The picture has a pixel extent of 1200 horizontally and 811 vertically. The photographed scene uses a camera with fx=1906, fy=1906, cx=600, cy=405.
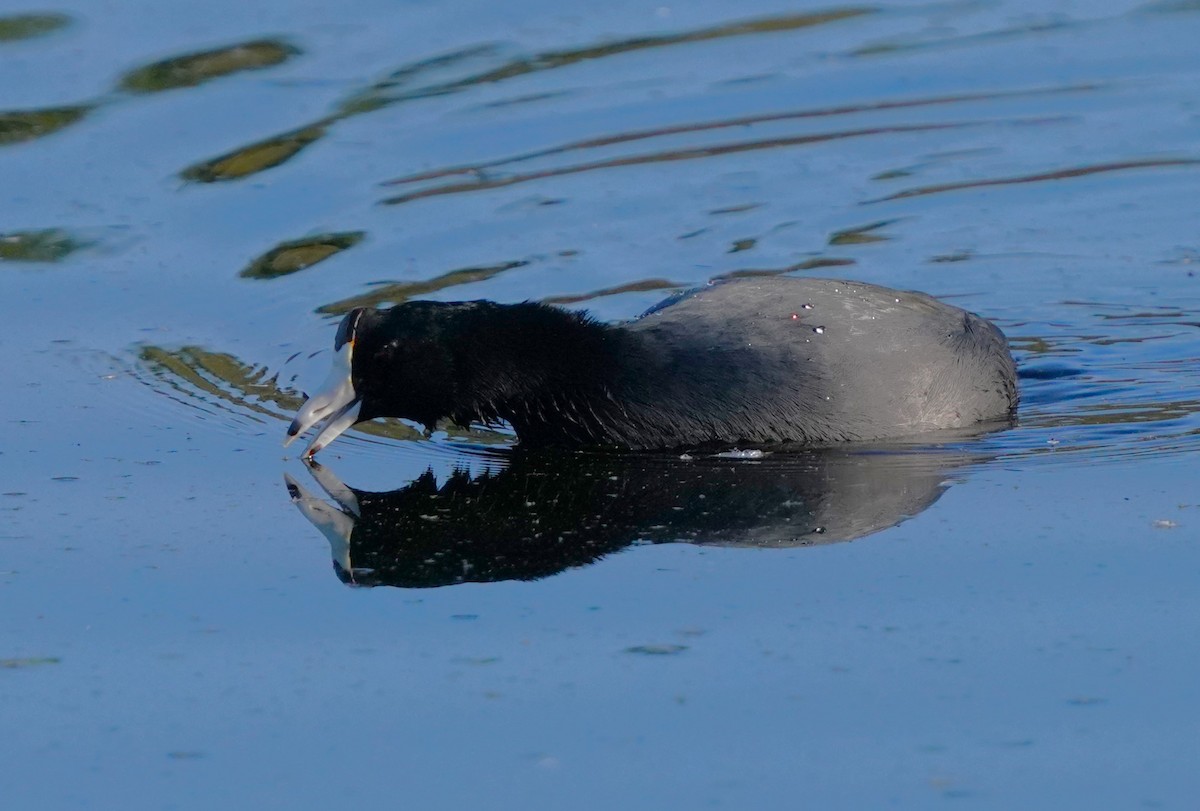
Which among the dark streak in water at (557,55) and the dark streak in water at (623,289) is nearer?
the dark streak in water at (623,289)

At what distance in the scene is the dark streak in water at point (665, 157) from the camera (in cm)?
804

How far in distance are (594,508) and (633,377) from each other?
609mm

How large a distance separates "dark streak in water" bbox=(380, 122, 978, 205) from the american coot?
2.71 metres

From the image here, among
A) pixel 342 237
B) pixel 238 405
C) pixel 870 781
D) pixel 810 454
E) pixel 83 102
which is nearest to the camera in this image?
pixel 870 781

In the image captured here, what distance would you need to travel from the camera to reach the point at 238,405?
5836 millimetres

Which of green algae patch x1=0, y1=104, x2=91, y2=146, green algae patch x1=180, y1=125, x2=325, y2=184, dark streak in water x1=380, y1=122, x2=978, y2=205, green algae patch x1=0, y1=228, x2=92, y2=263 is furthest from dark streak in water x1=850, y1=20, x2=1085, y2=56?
green algae patch x1=0, y1=228, x2=92, y2=263

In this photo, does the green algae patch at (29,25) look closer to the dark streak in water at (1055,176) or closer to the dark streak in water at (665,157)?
the dark streak in water at (665,157)

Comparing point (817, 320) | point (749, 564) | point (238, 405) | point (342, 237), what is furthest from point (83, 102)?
point (749, 564)

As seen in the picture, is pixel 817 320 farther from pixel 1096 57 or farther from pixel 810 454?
pixel 1096 57

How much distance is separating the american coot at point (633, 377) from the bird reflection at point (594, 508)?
0.10m

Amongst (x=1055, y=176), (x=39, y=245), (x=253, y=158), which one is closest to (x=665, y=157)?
(x=1055, y=176)

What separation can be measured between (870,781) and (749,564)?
3.53 feet

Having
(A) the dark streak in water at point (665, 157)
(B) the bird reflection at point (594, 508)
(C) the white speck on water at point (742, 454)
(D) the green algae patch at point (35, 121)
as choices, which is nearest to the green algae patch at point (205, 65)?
(D) the green algae patch at point (35, 121)

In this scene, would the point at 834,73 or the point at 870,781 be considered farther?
the point at 834,73
